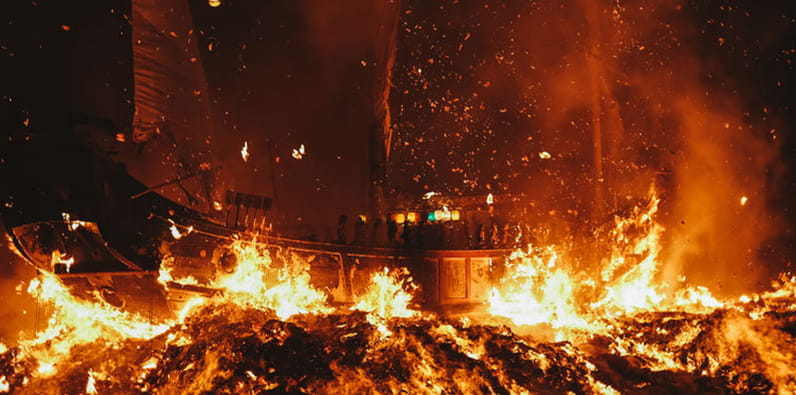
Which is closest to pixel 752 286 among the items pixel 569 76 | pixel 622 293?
pixel 622 293

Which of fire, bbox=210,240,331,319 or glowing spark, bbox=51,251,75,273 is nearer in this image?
glowing spark, bbox=51,251,75,273

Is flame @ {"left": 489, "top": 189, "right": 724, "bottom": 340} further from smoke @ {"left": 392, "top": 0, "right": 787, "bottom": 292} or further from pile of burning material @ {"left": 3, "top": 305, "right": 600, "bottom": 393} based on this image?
pile of burning material @ {"left": 3, "top": 305, "right": 600, "bottom": 393}

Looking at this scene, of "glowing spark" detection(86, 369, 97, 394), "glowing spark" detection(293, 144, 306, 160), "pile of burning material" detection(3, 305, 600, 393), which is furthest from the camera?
"glowing spark" detection(293, 144, 306, 160)

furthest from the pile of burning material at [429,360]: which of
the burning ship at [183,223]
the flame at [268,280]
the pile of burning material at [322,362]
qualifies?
the flame at [268,280]

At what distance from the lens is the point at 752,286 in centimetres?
1008

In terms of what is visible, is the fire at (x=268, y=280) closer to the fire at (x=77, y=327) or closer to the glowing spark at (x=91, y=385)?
the fire at (x=77, y=327)

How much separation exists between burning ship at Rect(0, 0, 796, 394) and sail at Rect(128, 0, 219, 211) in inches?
1.8

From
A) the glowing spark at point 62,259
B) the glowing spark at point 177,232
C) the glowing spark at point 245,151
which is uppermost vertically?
the glowing spark at point 245,151

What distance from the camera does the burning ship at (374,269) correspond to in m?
4.69

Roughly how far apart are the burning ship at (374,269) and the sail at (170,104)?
5 cm

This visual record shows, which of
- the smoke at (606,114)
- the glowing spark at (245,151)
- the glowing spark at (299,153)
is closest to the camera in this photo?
the smoke at (606,114)

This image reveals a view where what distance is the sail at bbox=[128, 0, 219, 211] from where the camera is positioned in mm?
8948

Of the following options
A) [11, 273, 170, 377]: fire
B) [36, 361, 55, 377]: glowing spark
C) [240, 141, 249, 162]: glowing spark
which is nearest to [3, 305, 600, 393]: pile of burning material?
[36, 361, 55, 377]: glowing spark

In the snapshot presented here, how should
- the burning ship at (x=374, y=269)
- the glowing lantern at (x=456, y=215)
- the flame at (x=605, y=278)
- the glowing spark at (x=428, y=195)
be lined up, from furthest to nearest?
the glowing spark at (x=428, y=195)
the glowing lantern at (x=456, y=215)
the flame at (x=605, y=278)
the burning ship at (x=374, y=269)
